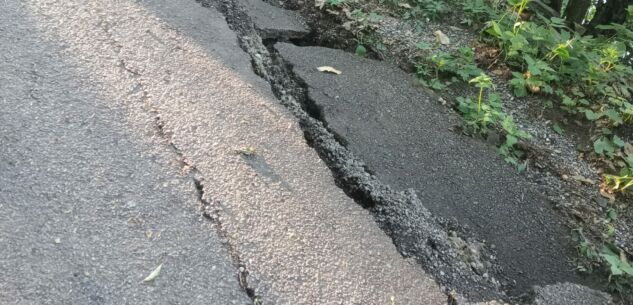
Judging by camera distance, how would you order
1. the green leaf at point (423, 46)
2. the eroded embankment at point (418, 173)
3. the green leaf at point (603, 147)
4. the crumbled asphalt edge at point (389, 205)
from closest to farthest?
the crumbled asphalt edge at point (389, 205) < the eroded embankment at point (418, 173) < the green leaf at point (603, 147) < the green leaf at point (423, 46)

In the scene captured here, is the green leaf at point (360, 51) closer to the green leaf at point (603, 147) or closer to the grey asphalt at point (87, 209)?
the green leaf at point (603, 147)

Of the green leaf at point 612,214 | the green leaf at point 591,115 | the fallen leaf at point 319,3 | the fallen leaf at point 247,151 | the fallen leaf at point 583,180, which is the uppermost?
the fallen leaf at point 319,3

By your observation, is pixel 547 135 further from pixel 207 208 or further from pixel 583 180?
pixel 207 208

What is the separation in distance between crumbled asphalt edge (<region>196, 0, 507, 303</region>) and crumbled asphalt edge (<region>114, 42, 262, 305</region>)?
0.59 m

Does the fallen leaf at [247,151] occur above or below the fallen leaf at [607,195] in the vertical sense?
above

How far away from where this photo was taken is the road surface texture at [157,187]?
174 centimetres

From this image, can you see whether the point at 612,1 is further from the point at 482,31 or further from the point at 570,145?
the point at 570,145

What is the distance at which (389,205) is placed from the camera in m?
2.22

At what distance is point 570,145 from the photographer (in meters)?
2.95

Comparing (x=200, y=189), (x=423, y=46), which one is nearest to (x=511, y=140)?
(x=423, y=46)

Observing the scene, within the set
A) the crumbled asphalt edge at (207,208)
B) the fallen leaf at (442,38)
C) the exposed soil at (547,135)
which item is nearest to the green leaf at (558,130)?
the exposed soil at (547,135)

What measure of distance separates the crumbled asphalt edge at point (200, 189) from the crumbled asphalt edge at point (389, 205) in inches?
23.2

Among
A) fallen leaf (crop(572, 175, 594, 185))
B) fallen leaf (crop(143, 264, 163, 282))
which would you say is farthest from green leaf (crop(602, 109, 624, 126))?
fallen leaf (crop(143, 264, 163, 282))

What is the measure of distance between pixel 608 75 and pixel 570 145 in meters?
0.63
